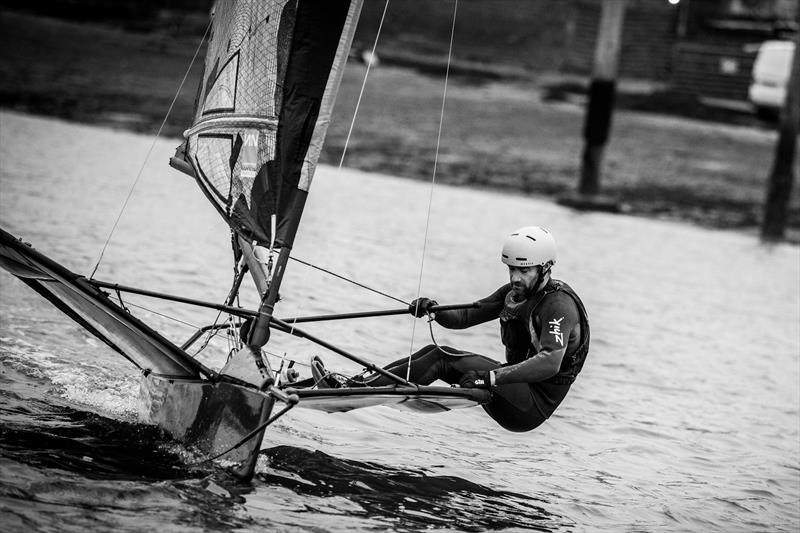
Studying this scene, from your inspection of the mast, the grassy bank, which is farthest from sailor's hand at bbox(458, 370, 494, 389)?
the grassy bank

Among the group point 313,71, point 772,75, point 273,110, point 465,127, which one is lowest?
point 465,127

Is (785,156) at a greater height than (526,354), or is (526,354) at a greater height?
(785,156)

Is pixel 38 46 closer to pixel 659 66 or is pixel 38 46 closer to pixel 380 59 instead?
pixel 380 59

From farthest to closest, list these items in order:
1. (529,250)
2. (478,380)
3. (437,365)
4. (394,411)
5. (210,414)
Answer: (394,411), (437,365), (529,250), (478,380), (210,414)

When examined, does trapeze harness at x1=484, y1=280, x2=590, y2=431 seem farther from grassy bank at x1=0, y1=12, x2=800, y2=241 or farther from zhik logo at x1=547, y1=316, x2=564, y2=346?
grassy bank at x1=0, y1=12, x2=800, y2=241

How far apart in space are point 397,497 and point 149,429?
1.37 meters

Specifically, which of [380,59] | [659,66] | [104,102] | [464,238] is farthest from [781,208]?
[104,102]

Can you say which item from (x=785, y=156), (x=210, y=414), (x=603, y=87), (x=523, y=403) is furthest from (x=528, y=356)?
(x=603, y=87)

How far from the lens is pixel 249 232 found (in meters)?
6.40

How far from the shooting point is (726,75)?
2377 cm

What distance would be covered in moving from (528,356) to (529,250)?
2.05 feet

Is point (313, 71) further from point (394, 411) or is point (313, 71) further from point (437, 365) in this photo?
point (394, 411)

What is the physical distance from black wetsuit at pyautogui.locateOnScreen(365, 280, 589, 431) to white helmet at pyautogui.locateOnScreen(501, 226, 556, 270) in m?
0.19

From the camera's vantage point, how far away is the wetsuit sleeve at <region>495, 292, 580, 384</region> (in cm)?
628
